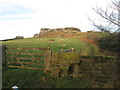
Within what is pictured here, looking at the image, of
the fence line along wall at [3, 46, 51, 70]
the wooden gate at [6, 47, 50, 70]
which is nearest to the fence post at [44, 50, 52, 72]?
the fence line along wall at [3, 46, 51, 70]

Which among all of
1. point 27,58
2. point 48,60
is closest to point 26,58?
point 27,58

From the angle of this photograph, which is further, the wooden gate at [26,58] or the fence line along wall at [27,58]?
the wooden gate at [26,58]

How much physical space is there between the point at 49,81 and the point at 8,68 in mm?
4402

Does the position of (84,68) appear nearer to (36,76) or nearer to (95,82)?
(95,82)

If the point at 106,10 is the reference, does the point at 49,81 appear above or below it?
below

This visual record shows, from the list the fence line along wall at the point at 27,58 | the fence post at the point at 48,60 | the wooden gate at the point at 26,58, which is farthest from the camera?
the wooden gate at the point at 26,58

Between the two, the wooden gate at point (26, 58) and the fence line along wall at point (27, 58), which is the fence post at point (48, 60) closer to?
the fence line along wall at point (27, 58)

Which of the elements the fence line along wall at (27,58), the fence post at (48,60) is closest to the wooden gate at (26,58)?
the fence line along wall at (27,58)

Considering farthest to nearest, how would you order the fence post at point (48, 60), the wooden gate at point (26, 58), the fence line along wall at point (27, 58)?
the wooden gate at point (26, 58)
the fence line along wall at point (27, 58)
the fence post at point (48, 60)

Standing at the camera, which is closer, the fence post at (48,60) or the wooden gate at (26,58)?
the fence post at (48,60)

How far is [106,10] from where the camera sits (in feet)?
30.1

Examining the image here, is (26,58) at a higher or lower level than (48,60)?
higher

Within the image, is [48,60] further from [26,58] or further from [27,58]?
[26,58]

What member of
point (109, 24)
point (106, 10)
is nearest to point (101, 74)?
point (109, 24)
